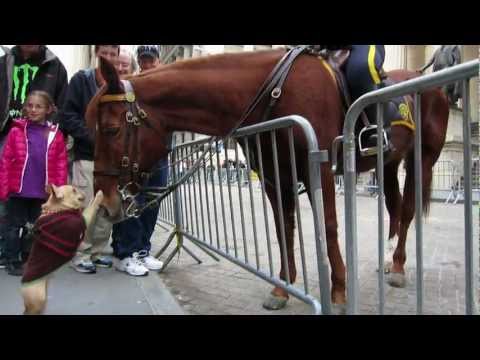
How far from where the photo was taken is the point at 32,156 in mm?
3582

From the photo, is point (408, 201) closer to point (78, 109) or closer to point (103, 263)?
point (103, 263)

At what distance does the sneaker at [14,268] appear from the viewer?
3.58 m

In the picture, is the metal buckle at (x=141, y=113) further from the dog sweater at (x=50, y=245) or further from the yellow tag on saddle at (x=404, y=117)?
the yellow tag on saddle at (x=404, y=117)

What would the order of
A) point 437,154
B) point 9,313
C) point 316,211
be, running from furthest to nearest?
point 437,154
point 9,313
point 316,211

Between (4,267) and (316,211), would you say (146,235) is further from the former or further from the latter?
(316,211)

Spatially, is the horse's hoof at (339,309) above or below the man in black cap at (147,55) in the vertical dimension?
below

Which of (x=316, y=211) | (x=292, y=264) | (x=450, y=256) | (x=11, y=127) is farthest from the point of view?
(x=450, y=256)

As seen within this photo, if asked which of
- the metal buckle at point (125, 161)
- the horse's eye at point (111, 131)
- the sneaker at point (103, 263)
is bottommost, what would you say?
the sneaker at point (103, 263)

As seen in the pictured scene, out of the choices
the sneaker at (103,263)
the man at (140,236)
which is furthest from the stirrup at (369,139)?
the sneaker at (103,263)

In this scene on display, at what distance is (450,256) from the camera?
4773 millimetres

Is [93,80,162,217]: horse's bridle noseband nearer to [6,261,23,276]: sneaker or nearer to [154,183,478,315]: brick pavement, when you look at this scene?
[154,183,478,315]: brick pavement

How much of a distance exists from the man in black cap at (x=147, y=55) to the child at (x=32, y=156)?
102cm

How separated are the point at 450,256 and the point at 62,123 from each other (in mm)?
4614
